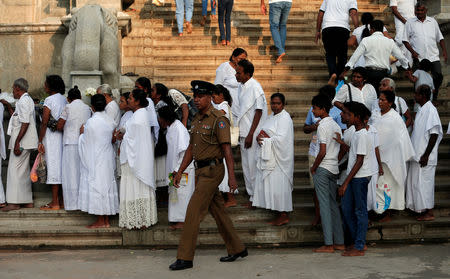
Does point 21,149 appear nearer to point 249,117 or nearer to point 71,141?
point 71,141

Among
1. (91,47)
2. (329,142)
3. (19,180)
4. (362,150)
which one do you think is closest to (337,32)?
(329,142)

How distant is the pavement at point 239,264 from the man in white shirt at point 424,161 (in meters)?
0.57

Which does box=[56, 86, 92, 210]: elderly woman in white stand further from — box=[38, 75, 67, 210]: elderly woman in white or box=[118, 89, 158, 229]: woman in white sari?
box=[118, 89, 158, 229]: woman in white sari

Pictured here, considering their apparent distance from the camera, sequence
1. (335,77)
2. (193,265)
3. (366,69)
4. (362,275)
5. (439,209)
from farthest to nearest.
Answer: (335,77) → (366,69) → (439,209) → (193,265) → (362,275)

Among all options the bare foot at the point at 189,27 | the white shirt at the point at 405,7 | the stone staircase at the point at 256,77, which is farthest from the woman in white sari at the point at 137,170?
the white shirt at the point at 405,7

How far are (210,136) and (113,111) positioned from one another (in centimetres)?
227

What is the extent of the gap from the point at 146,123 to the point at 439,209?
13.2 ft

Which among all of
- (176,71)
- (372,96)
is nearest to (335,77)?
(372,96)

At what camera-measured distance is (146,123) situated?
26.3 ft

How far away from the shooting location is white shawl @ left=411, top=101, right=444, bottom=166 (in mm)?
8477

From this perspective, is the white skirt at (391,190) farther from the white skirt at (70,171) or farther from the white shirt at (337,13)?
the white skirt at (70,171)

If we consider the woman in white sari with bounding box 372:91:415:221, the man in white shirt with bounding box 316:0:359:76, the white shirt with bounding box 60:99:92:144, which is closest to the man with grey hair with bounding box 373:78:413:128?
the woman in white sari with bounding box 372:91:415:221

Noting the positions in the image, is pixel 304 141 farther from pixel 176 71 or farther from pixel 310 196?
pixel 176 71

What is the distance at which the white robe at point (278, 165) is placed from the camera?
8133 mm
